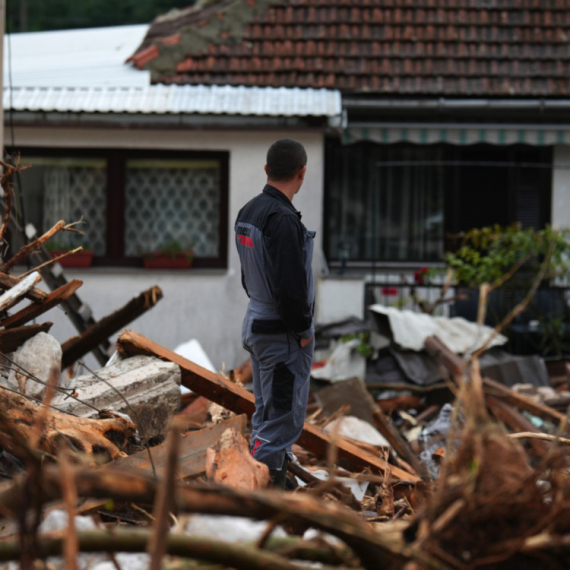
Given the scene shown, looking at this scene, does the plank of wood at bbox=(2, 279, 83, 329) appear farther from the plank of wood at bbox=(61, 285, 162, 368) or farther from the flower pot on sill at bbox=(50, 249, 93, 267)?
the flower pot on sill at bbox=(50, 249, 93, 267)

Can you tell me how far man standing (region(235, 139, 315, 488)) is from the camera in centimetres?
364

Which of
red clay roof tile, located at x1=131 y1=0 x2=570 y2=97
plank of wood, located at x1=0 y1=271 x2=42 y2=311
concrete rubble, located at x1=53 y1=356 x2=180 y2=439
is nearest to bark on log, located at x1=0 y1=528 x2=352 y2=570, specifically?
concrete rubble, located at x1=53 y1=356 x2=180 y2=439

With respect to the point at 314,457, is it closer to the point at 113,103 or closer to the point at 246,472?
the point at 246,472

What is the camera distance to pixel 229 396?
445cm

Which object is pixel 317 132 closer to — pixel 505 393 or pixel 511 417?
pixel 505 393

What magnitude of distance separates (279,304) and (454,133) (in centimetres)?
670

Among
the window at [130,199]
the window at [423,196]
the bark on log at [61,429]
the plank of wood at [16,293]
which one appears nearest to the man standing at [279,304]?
the bark on log at [61,429]

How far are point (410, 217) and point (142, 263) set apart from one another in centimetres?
404

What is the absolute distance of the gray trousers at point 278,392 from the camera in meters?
3.71

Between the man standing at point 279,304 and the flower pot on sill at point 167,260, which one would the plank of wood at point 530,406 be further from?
the flower pot on sill at point 167,260

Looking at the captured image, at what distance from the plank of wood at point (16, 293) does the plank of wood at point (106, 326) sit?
4.31ft

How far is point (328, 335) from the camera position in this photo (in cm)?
837

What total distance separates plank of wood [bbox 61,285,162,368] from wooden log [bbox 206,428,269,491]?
249cm

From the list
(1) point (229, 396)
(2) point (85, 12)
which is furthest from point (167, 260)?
(2) point (85, 12)
